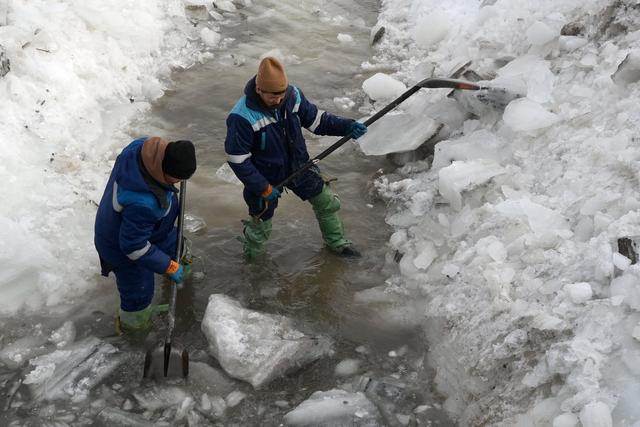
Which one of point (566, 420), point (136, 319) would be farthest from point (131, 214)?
point (566, 420)

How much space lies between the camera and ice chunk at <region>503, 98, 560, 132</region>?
503 cm

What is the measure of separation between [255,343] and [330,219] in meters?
1.35

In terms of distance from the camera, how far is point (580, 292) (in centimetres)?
Result: 360

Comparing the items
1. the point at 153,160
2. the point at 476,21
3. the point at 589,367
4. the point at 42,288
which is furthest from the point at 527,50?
the point at 42,288

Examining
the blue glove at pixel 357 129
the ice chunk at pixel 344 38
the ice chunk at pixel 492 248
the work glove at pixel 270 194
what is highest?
the blue glove at pixel 357 129

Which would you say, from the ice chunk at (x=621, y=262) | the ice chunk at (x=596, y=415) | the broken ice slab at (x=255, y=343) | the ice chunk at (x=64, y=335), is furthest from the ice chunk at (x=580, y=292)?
the ice chunk at (x=64, y=335)

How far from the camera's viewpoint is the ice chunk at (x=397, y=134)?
604 cm

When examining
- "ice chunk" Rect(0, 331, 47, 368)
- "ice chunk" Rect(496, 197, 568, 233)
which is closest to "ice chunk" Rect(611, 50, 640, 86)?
Result: "ice chunk" Rect(496, 197, 568, 233)

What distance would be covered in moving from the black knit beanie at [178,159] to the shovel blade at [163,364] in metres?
1.20

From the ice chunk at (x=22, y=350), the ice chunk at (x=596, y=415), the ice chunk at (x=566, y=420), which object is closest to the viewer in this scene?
the ice chunk at (x=596, y=415)

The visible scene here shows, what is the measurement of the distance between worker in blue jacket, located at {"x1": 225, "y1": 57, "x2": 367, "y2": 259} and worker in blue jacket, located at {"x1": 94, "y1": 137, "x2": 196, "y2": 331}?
24.9 inches

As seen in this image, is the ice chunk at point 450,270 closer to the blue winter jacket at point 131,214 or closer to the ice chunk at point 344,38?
the blue winter jacket at point 131,214

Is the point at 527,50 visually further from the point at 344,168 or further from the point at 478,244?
the point at 478,244

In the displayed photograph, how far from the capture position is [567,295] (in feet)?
12.1
